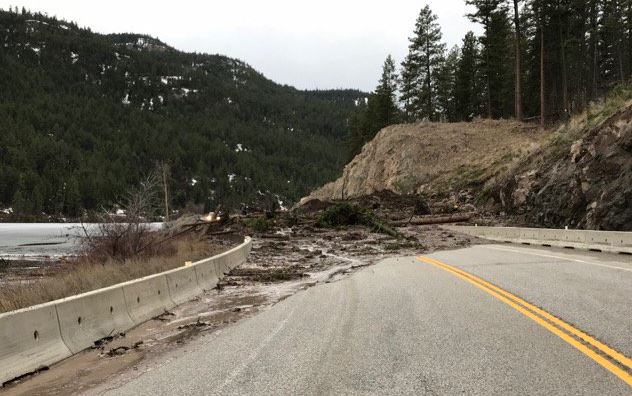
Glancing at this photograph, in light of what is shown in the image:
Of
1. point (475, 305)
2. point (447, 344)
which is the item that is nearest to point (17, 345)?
point (447, 344)

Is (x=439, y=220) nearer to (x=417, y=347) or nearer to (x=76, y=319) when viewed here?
(x=417, y=347)

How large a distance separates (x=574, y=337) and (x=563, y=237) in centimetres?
1842

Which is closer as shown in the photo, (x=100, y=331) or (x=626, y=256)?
(x=100, y=331)

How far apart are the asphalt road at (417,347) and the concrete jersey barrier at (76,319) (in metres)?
1.13

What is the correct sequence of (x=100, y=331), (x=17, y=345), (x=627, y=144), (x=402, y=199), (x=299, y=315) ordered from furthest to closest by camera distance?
1. (x=402, y=199)
2. (x=627, y=144)
3. (x=299, y=315)
4. (x=100, y=331)
5. (x=17, y=345)

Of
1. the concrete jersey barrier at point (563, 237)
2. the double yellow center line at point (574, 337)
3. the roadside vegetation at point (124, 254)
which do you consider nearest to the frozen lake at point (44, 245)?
the roadside vegetation at point (124, 254)

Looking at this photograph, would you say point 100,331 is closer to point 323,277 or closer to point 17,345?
point 17,345

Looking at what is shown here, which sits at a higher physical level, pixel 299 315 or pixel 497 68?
pixel 497 68

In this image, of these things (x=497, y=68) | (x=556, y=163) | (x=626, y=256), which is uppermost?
(x=497, y=68)

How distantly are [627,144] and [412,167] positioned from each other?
3042 centimetres

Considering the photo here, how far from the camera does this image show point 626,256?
1845 centimetres

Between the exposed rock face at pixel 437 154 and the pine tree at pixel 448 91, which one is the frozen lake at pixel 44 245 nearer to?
the exposed rock face at pixel 437 154

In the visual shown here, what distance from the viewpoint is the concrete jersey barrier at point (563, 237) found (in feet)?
64.2

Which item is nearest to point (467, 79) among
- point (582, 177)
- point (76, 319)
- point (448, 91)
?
point (448, 91)
